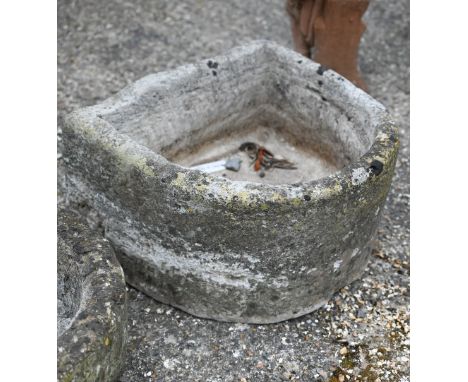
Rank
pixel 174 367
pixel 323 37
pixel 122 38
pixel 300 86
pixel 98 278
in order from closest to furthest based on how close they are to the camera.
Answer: pixel 98 278 < pixel 174 367 < pixel 300 86 < pixel 323 37 < pixel 122 38

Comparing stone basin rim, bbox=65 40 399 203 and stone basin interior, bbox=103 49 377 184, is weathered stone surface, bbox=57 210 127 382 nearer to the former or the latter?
stone basin rim, bbox=65 40 399 203

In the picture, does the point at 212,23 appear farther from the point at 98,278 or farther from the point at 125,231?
the point at 98,278

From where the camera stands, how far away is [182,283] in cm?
331

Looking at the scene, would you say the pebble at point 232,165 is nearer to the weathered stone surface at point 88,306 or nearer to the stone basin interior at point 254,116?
the stone basin interior at point 254,116

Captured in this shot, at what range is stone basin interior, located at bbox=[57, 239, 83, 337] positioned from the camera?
2992 millimetres

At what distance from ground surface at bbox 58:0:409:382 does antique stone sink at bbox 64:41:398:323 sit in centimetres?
11

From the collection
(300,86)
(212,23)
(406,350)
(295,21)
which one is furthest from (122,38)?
(406,350)

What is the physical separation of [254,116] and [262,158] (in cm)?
26

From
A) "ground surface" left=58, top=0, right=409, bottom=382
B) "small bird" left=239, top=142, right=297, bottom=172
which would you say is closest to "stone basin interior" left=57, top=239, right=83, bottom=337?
"ground surface" left=58, top=0, right=409, bottom=382

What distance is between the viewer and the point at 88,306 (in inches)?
109

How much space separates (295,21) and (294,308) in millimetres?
2267

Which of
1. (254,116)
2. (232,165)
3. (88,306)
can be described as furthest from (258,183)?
(254,116)

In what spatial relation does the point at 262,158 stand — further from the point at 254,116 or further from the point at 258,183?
the point at 258,183

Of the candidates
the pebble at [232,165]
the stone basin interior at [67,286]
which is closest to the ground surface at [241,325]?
the stone basin interior at [67,286]
